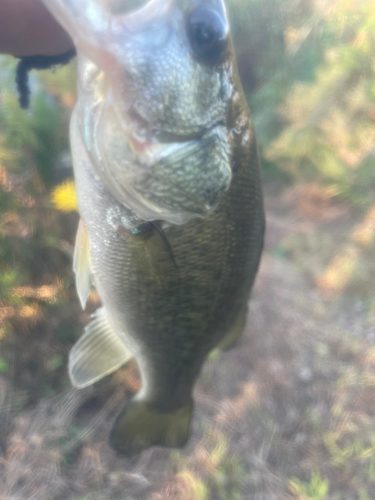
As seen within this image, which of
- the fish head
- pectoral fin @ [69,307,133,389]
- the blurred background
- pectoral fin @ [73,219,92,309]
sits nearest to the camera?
the fish head

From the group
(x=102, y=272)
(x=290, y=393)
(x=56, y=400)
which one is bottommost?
(x=290, y=393)

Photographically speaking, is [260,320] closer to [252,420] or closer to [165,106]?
[252,420]

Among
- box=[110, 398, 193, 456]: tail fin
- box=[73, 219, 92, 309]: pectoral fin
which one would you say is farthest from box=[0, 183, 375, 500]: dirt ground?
box=[73, 219, 92, 309]: pectoral fin

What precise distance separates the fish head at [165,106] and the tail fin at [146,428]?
537 mm

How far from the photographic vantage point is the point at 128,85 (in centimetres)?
36

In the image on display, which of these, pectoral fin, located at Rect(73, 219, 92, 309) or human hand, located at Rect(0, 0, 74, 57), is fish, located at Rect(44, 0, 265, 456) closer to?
pectoral fin, located at Rect(73, 219, 92, 309)

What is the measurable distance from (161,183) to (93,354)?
445 mm

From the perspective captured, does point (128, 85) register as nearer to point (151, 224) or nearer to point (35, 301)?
point (151, 224)

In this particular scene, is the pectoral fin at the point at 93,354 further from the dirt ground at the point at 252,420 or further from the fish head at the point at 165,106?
the dirt ground at the point at 252,420

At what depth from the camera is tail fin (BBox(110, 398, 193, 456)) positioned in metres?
0.72

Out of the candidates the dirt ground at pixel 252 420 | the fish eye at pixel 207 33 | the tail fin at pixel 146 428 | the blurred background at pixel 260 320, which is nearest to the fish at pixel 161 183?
the fish eye at pixel 207 33

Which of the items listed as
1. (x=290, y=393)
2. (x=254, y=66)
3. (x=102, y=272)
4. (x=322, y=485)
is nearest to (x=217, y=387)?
(x=290, y=393)

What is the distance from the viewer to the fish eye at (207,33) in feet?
1.17

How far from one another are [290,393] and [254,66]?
7.45 feet
